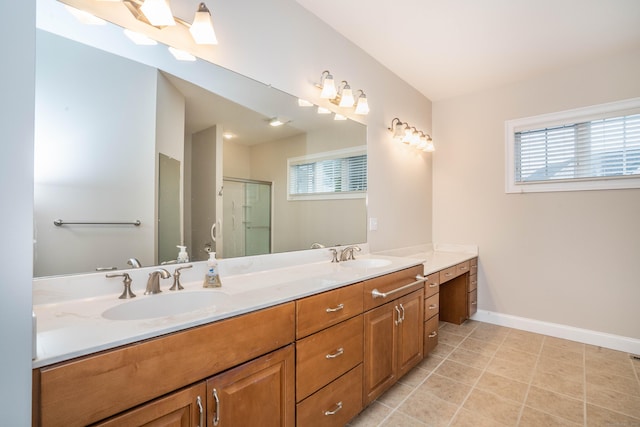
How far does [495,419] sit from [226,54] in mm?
2603

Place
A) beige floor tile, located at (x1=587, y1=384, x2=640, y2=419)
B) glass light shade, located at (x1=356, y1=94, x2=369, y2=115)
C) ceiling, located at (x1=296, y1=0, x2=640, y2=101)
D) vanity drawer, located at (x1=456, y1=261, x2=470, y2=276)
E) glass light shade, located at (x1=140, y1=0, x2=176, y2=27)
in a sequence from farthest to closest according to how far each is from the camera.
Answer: vanity drawer, located at (x1=456, y1=261, x2=470, y2=276) < glass light shade, located at (x1=356, y1=94, x2=369, y2=115) < ceiling, located at (x1=296, y1=0, x2=640, y2=101) < beige floor tile, located at (x1=587, y1=384, x2=640, y2=419) < glass light shade, located at (x1=140, y1=0, x2=176, y2=27)

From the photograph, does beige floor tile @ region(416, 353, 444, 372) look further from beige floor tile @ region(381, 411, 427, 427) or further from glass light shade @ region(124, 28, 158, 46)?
glass light shade @ region(124, 28, 158, 46)

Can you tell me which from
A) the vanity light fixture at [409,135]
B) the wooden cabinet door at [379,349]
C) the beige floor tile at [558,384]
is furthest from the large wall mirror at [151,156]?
the beige floor tile at [558,384]

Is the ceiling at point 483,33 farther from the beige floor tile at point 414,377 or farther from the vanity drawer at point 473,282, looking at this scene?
the beige floor tile at point 414,377

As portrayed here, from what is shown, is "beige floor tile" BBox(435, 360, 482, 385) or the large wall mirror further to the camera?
"beige floor tile" BBox(435, 360, 482, 385)

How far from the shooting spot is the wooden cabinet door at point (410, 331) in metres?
1.91

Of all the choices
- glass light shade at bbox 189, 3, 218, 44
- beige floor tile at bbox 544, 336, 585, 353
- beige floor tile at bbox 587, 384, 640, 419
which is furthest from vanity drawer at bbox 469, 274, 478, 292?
glass light shade at bbox 189, 3, 218, 44

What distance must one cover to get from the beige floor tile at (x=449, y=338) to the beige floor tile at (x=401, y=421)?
1174mm

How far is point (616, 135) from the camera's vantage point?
102 inches

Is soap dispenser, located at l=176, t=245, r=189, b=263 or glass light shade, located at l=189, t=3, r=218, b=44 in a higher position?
glass light shade, located at l=189, t=3, r=218, b=44

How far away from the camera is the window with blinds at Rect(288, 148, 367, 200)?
2.07 m

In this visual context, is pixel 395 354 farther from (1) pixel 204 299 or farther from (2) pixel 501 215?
(2) pixel 501 215

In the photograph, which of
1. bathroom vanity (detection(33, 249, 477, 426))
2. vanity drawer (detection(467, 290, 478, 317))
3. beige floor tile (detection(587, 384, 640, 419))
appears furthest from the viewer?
vanity drawer (detection(467, 290, 478, 317))

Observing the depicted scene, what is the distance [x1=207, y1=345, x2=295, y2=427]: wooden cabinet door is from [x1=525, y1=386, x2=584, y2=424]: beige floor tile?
164 cm
